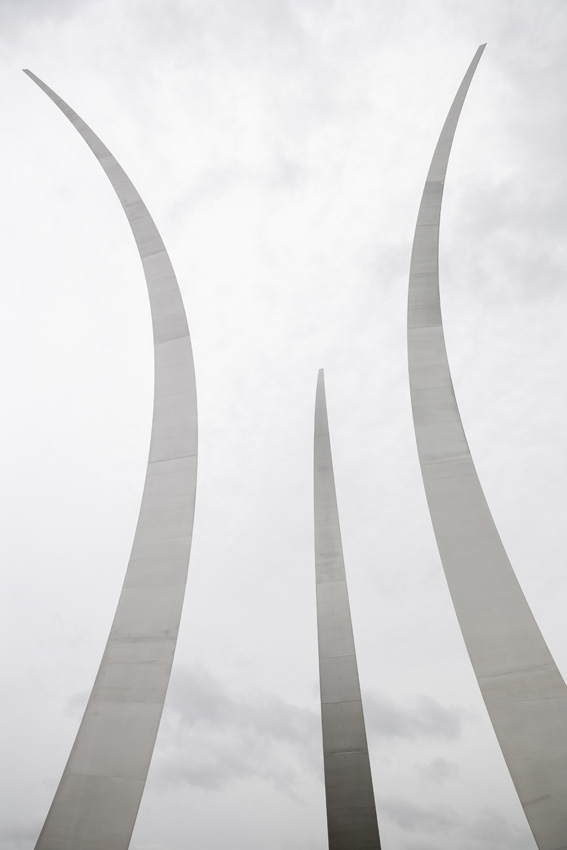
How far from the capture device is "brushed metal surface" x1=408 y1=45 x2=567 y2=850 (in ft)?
36.3

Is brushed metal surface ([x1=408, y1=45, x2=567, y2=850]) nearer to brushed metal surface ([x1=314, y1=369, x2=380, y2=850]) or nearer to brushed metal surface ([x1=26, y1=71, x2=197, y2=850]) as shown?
brushed metal surface ([x1=26, y1=71, x2=197, y2=850])

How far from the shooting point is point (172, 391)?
17.0 meters

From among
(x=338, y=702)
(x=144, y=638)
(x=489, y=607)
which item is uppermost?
(x=338, y=702)

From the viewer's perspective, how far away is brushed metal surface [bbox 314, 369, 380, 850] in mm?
19172

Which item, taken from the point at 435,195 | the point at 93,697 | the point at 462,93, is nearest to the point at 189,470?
the point at 93,697

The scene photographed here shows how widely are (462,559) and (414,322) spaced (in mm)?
7241

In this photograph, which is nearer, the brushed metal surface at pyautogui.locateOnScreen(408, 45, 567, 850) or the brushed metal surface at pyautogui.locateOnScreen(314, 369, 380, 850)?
the brushed metal surface at pyautogui.locateOnScreen(408, 45, 567, 850)

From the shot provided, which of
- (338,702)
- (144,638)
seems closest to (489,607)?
(144,638)

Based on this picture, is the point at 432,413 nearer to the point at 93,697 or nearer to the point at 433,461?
the point at 433,461

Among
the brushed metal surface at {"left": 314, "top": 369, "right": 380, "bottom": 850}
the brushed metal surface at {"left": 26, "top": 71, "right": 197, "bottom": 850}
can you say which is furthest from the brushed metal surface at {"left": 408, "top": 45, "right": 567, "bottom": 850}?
the brushed metal surface at {"left": 314, "top": 369, "right": 380, "bottom": 850}

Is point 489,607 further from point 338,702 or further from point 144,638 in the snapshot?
point 338,702

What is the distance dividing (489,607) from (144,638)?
7356mm

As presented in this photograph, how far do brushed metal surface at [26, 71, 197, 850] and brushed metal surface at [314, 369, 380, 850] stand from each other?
997 centimetres

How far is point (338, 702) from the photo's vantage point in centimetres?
2117
